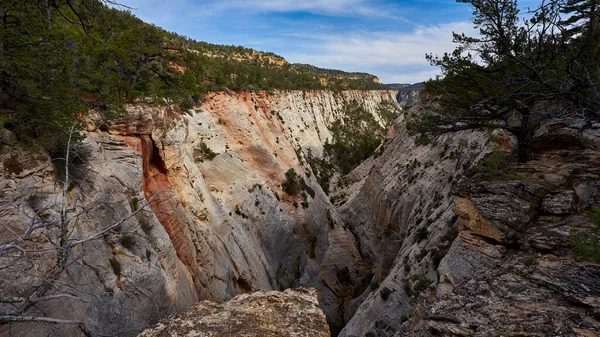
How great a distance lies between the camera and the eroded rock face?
602 centimetres

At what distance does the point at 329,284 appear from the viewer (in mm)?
24062

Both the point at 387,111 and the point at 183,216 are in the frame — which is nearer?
the point at 183,216

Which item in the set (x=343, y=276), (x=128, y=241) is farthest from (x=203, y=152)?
(x=343, y=276)

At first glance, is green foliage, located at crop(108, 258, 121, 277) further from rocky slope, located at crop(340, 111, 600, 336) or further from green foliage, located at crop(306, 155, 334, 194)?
green foliage, located at crop(306, 155, 334, 194)

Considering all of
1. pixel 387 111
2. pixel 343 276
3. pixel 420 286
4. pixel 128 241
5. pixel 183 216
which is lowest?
pixel 343 276

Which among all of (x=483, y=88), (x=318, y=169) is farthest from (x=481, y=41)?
(x=318, y=169)

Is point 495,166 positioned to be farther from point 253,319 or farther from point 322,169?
point 322,169

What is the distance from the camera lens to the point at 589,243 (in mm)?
6359

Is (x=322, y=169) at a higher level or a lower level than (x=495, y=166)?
lower

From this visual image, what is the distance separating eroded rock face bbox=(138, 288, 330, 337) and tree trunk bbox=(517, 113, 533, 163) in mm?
9183

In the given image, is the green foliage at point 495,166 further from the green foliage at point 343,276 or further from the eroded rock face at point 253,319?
the green foliage at point 343,276

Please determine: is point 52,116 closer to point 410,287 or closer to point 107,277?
point 107,277

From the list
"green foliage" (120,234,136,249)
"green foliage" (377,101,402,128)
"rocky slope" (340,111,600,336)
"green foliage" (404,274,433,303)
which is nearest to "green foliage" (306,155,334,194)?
"rocky slope" (340,111,600,336)

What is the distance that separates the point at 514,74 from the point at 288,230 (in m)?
16.7
